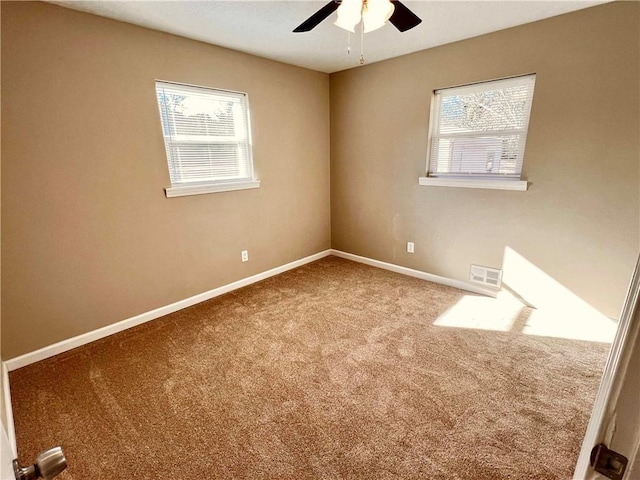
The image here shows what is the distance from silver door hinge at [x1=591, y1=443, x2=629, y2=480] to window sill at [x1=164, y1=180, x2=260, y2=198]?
295 centimetres

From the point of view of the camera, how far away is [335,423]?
1.66 m

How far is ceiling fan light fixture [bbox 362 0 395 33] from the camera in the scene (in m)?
1.52

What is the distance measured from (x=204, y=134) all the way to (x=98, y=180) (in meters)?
1.01

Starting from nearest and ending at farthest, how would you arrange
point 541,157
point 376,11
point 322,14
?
point 376,11, point 322,14, point 541,157

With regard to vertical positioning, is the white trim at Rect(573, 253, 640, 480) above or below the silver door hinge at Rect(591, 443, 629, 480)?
above

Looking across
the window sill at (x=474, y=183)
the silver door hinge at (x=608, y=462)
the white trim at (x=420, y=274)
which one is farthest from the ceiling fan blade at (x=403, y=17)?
the white trim at (x=420, y=274)

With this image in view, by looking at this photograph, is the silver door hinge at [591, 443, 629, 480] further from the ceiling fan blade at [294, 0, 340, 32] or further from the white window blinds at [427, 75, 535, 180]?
the white window blinds at [427, 75, 535, 180]

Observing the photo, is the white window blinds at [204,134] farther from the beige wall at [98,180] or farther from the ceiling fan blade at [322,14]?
the ceiling fan blade at [322,14]

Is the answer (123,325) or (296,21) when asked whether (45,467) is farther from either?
(296,21)

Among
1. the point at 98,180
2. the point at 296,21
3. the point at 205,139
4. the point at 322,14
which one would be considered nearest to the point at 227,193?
the point at 205,139

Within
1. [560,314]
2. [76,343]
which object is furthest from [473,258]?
[76,343]

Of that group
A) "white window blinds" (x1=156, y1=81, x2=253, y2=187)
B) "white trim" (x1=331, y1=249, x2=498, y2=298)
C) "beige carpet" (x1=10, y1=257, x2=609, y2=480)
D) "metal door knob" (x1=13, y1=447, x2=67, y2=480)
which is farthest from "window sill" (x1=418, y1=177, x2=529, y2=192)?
"metal door knob" (x1=13, y1=447, x2=67, y2=480)

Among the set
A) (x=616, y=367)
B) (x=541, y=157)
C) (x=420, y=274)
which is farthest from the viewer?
(x=420, y=274)

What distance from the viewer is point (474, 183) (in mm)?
2951
